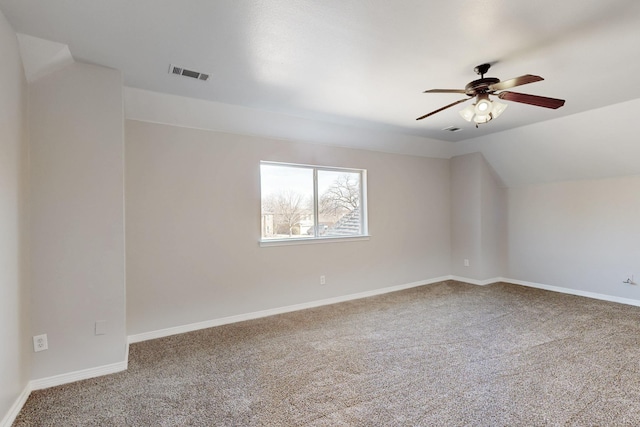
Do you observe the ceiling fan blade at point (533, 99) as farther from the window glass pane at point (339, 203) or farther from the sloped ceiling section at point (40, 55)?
the sloped ceiling section at point (40, 55)

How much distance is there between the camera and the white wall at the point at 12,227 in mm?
1881

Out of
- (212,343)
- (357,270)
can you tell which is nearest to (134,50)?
(212,343)

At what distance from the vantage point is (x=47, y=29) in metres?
2.09

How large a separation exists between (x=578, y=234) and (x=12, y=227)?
648cm

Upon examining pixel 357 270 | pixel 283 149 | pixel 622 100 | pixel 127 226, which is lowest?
pixel 357 270

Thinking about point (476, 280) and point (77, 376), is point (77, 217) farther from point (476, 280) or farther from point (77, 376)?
point (476, 280)

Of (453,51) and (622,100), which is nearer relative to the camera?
(453,51)

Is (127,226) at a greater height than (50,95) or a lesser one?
lesser

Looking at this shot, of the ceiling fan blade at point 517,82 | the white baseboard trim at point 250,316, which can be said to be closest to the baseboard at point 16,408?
the white baseboard trim at point 250,316

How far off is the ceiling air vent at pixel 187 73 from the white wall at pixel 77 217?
464 millimetres

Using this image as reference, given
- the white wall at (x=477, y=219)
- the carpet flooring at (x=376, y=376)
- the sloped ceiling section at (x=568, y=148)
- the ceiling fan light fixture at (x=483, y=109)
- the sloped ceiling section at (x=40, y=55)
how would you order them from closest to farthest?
the carpet flooring at (x=376, y=376), the sloped ceiling section at (x=40, y=55), the ceiling fan light fixture at (x=483, y=109), the sloped ceiling section at (x=568, y=148), the white wall at (x=477, y=219)

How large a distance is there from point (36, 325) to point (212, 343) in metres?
1.36

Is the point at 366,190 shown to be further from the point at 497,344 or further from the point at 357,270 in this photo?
the point at 497,344

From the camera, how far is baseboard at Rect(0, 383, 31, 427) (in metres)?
1.89
